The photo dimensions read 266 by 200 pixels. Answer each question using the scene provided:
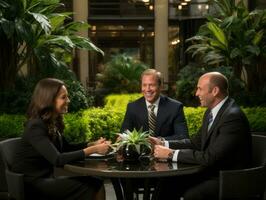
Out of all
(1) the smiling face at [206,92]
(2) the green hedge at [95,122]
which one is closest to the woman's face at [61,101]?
(1) the smiling face at [206,92]

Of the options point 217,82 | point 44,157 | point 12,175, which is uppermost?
point 217,82

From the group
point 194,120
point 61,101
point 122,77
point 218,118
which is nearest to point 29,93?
point 194,120

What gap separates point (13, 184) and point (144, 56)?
51.6ft

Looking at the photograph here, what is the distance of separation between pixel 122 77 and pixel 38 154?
9.79m

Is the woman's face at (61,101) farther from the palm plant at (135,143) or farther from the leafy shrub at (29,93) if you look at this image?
the leafy shrub at (29,93)

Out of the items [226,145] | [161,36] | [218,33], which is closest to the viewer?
[226,145]

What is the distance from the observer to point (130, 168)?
11.8 feet

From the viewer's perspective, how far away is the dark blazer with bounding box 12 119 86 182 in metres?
3.72

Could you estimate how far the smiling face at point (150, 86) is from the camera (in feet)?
16.1

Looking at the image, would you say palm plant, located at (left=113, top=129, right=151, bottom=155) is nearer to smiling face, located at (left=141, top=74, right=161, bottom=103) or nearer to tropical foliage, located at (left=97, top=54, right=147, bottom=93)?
smiling face, located at (left=141, top=74, right=161, bottom=103)

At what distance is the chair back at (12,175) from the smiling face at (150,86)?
4.41 feet

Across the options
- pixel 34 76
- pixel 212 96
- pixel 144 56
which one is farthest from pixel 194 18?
pixel 212 96

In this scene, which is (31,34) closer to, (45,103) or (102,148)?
(45,103)

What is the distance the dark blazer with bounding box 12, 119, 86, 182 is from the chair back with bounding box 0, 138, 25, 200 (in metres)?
0.07
